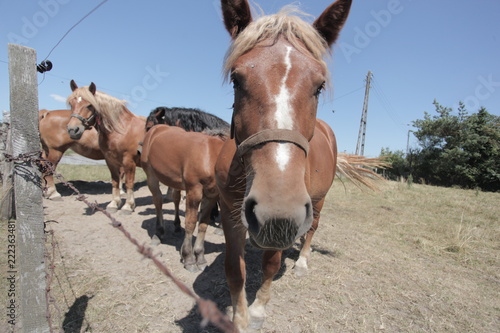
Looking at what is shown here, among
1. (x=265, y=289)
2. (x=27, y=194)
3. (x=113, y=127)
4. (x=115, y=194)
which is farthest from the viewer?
(x=115, y=194)

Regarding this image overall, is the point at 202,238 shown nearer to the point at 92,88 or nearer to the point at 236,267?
the point at 236,267

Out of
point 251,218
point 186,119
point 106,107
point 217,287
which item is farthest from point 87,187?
point 251,218

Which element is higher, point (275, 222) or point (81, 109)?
point (81, 109)

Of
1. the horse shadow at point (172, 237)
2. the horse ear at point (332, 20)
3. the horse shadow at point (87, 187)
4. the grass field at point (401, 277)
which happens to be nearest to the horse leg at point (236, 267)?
the grass field at point (401, 277)

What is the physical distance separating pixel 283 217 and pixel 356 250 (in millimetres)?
3703

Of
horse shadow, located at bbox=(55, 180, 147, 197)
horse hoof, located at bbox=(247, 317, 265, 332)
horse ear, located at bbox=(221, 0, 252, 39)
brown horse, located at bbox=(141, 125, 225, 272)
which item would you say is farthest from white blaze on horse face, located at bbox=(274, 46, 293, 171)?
horse shadow, located at bbox=(55, 180, 147, 197)

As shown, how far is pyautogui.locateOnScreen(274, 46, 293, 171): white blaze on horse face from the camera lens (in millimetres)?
1238

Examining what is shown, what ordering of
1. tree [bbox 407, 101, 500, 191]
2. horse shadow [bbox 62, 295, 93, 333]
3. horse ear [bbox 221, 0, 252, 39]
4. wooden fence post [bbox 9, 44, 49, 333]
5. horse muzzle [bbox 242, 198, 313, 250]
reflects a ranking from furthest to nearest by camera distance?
tree [bbox 407, 101, 500, 191]
horse shadow [bbox 62, 295, 93, 333]
horse ear [bbox 221, 0, 252, 39]
wooden fence post [bbox 9, 44, 49, 333]
horse muzzle [bbox 242, 198, 313, 250]

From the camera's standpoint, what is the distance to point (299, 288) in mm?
3014

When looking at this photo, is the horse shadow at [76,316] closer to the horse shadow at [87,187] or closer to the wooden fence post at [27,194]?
the wooden fence post at [27,194]

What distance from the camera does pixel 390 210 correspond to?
7414 millimetres

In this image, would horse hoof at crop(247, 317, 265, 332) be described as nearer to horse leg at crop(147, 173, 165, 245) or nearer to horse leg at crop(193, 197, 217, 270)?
horse leg at crop(193, 197, 217, 270)

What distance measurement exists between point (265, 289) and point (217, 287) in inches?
31.8

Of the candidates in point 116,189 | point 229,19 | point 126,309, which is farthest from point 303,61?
point 116,189
